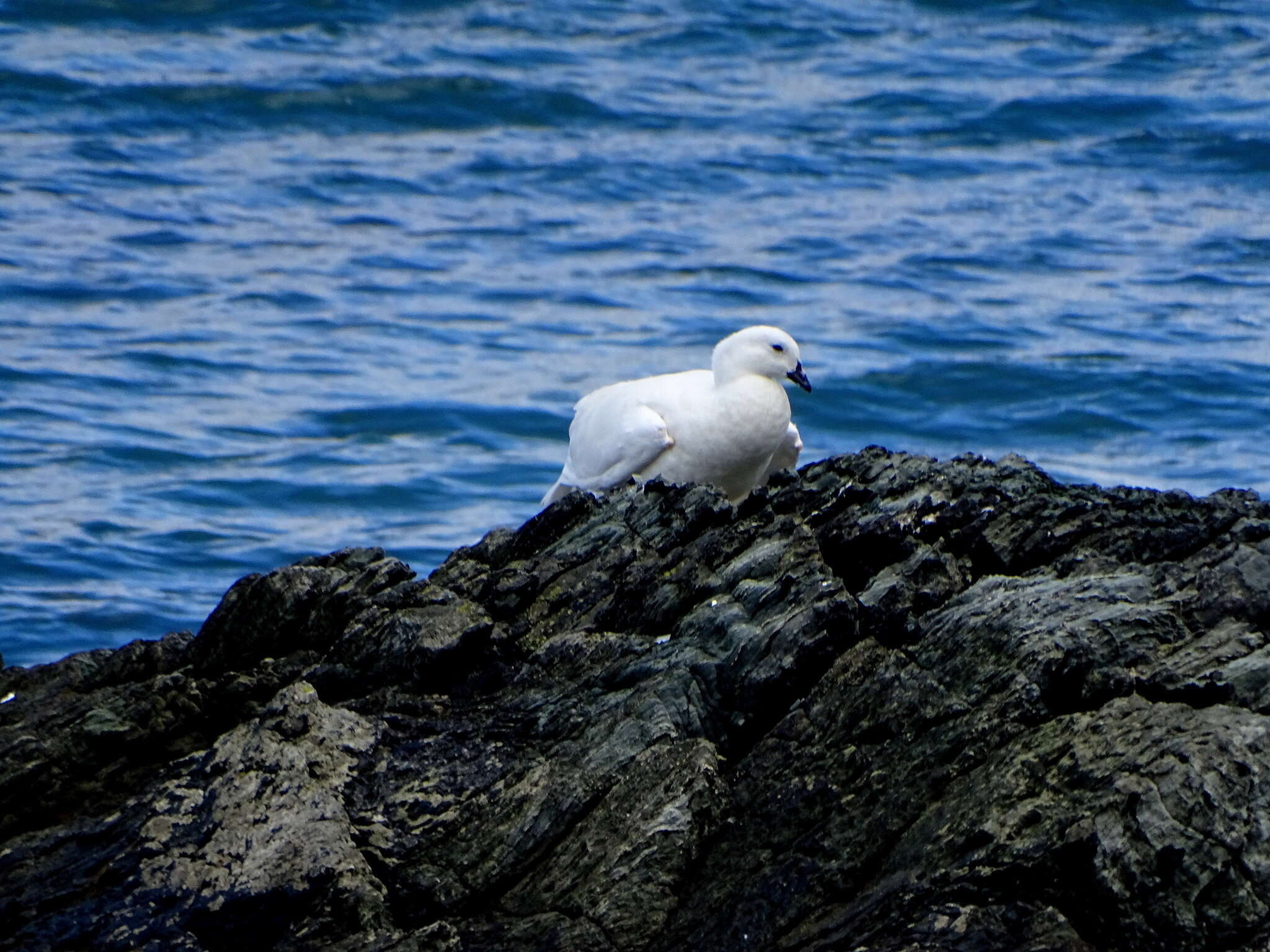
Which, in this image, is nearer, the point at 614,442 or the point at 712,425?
the point at 712,425

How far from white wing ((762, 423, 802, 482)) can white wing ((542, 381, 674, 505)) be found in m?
0.61

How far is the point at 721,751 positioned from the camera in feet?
15.8

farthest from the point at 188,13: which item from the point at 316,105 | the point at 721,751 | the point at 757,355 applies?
the point at 721,751

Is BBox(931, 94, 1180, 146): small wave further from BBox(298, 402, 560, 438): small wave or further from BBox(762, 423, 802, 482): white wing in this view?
BBox(762, 423, 802, 482): white wing

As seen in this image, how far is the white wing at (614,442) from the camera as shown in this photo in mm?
7520

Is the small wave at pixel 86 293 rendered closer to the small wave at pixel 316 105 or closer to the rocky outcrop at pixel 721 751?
the small wave at pixel 316 105

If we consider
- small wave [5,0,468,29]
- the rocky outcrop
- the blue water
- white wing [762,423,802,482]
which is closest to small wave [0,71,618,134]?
the blue water

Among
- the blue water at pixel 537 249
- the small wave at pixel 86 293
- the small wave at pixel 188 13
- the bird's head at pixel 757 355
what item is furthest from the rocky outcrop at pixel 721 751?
the small wave at pixel 188 13

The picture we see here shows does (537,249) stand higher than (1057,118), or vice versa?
(1057,118)

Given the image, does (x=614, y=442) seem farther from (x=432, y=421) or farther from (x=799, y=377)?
(x=432, y=421)

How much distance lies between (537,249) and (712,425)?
11.5 metres

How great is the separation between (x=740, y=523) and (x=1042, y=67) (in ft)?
63.0

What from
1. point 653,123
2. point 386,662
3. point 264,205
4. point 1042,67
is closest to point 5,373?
point 264,205

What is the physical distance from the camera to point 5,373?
51.2ft
